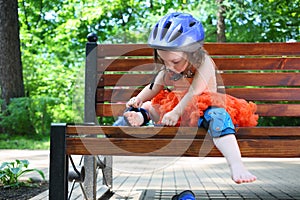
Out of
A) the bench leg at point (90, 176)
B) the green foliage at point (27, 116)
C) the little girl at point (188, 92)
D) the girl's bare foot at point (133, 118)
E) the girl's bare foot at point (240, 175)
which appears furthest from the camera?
the green foliage at point (27, 116)

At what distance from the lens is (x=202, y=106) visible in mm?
2209

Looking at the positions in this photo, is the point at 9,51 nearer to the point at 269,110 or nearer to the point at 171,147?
the point at 269,110

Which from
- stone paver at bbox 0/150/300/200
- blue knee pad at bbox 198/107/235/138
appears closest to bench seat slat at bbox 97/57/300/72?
stone paver at bbox 0/150/300/200

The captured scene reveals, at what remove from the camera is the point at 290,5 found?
1370 cm

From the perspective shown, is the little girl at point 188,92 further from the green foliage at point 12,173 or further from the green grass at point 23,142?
the green grass at point 23,142

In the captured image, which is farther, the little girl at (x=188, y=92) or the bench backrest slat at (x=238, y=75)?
the bench backrest slat at (x=238, y=75)

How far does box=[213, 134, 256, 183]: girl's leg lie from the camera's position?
193 centimetres

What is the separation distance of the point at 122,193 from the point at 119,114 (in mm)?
714

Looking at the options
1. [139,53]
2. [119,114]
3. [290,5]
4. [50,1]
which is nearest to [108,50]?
[139,53]

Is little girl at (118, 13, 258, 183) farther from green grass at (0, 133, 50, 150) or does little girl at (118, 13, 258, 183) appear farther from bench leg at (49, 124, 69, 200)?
green grass at (0, 133, 50, 150)

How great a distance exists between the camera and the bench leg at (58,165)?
78.8 inches

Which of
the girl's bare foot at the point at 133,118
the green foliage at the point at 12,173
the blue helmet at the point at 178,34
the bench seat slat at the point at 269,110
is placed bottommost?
the green foliage at the point at 12,173

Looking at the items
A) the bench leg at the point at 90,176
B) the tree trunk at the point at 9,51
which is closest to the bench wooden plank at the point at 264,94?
the bench leg at the point at 90,176

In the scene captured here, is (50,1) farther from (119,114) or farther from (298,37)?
(119,114)
